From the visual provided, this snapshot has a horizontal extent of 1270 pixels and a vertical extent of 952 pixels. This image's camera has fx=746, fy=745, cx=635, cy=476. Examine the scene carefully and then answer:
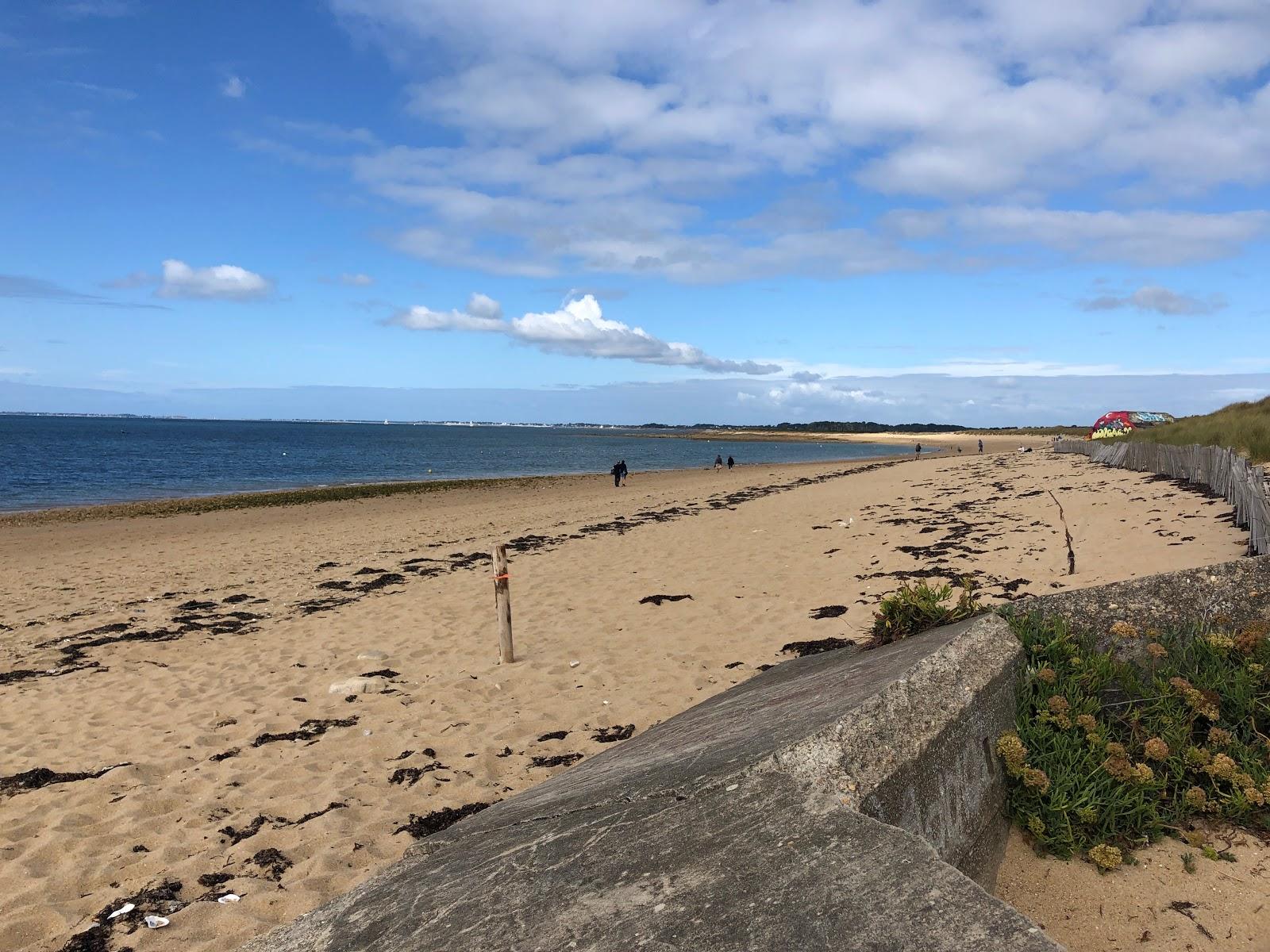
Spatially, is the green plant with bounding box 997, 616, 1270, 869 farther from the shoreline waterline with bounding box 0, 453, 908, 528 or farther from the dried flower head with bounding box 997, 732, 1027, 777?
the shoreline waterline with bounding box 0, 453, 908, 528

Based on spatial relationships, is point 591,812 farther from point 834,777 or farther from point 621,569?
point 621,569

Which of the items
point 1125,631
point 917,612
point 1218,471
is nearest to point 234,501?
point 917,612

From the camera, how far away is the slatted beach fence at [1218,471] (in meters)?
8.60

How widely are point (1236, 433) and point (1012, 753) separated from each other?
23.3 meters

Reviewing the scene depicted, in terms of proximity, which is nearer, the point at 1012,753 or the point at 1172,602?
the point at 1012,753

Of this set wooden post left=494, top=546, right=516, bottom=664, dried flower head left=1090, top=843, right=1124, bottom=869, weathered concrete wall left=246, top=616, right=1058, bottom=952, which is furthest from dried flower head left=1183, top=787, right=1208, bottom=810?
wooden post left=494, top=546, right=516, bottom=664

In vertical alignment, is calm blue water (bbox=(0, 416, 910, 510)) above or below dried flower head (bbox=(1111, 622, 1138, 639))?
below

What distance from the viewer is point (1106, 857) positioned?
104 inches

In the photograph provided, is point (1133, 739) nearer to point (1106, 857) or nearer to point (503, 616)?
point (1106, 857)

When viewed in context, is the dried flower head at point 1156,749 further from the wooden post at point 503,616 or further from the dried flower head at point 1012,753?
the wooden post at point 503,616

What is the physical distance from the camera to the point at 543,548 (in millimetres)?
15188

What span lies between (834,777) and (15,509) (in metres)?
36.0

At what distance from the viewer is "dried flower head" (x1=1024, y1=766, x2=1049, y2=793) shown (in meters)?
2.85

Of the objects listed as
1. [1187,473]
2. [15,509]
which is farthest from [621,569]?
[15,509]
